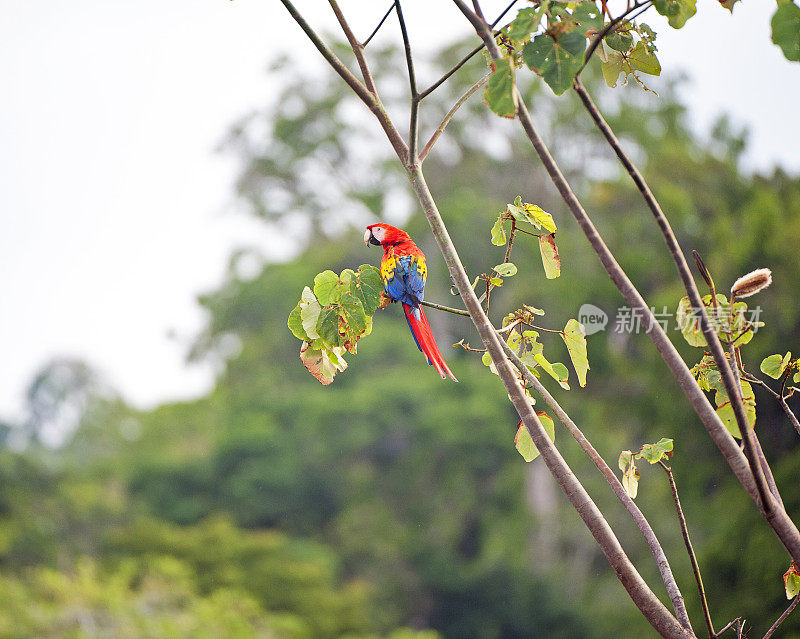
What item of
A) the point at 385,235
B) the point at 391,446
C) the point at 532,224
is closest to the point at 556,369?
the point at 532,224

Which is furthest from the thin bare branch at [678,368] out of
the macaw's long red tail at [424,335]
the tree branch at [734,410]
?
the macaw's long red tail at [424,335]

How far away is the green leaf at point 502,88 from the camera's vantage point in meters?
0.54

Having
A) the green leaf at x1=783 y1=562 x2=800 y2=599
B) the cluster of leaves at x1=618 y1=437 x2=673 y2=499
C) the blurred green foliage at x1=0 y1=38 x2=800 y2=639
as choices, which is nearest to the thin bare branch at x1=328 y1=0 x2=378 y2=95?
the cluster of leaves at x1=618 y1=437 x2=673 y2=499

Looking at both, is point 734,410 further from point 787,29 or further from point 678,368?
point 787,29

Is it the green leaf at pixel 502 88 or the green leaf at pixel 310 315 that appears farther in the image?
the green leaf at pixel 310 315

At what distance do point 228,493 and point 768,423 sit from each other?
6.30 metres

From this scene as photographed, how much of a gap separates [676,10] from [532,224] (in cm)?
20

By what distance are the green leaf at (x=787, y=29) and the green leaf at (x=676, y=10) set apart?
0.11 metres

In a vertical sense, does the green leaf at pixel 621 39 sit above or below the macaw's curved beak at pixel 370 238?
above

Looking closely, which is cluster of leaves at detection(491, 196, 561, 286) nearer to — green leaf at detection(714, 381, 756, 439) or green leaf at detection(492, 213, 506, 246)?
green leaf at detection(492, 213, 506, 246)

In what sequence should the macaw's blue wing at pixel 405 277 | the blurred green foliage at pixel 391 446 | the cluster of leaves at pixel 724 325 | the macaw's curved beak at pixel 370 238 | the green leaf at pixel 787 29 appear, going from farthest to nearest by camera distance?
the blurred green foliage at pixel 391 446
the macaw's curved beak at pixel 370 238
the macaw's blue wing at pixel 405 277
the cluster of leaves at pixel 724 325
the green leaf at pixel 787 29

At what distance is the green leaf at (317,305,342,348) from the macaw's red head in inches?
11.5

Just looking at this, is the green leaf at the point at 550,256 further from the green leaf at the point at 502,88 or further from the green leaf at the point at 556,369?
the green leaf at the point at 502,88

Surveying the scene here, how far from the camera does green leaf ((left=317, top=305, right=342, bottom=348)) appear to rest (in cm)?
66
